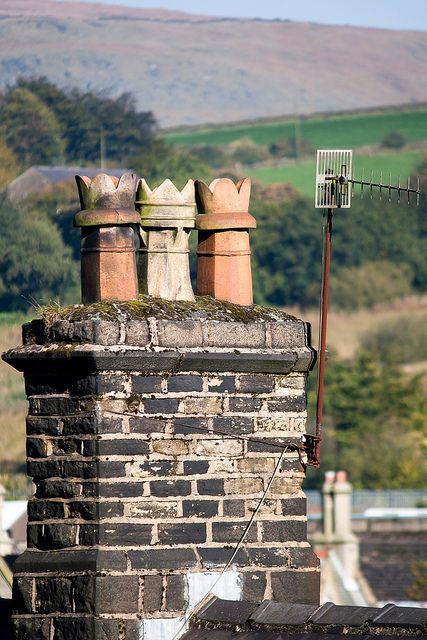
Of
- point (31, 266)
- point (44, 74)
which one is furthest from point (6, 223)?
point (44, 74)

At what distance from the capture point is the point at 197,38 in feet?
213

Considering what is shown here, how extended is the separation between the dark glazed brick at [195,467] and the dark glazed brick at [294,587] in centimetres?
48

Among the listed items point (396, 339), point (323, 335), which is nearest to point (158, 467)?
point (323, 335)

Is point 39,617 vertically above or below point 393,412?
above

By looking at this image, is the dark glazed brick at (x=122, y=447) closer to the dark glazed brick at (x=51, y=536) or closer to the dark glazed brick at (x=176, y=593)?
the dark glazed brick at (x=51, y=536)

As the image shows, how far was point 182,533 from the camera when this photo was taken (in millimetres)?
7297

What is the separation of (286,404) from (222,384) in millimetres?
272

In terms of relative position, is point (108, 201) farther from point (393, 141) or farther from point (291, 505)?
point (393, 141)

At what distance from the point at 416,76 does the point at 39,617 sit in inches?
2715

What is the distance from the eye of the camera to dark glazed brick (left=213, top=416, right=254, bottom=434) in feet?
24.3

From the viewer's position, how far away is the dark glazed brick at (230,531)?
7.36 m

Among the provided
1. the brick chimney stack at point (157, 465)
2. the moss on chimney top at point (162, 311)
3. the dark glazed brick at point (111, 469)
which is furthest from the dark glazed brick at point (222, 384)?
the dark glazed brick at point (111, 469)

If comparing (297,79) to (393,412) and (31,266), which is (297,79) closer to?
(393,412)

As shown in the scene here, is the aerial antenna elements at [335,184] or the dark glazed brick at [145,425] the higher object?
the aerial antenna elements at [335,184]
